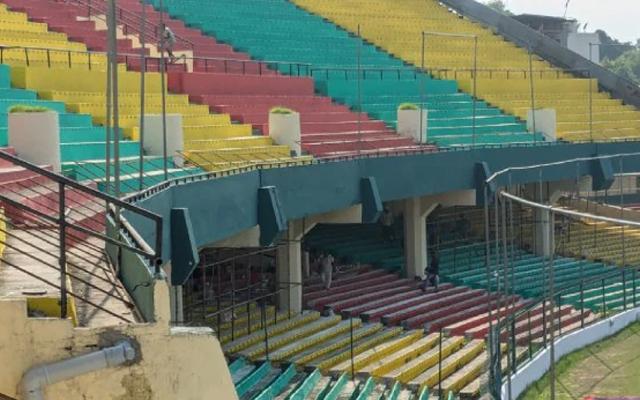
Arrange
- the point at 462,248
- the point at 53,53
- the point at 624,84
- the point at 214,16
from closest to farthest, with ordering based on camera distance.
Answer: the point at 53,53
the point at 462,248
the point at 214,16
the point at 624,84

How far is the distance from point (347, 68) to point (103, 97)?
14.0 m

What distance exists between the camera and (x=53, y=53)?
26422 mm

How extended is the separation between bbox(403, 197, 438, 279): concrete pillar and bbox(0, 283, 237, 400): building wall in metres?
23.2

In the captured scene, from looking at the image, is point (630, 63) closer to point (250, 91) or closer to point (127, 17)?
point (127, 17)

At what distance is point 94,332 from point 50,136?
9.32 meters

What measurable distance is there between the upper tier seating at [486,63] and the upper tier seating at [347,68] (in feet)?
3.85

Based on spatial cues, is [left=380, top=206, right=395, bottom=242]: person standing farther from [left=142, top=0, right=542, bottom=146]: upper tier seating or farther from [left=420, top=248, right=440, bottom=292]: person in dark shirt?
[left=420, top=248, right=440, bottom=292]: person in dark shirt

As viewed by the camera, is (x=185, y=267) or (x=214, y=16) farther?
(x=214, y=16)

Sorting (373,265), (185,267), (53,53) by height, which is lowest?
(373,265)

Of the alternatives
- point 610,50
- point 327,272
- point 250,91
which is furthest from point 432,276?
point 610,50

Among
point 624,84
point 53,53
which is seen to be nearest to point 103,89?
point 53,53

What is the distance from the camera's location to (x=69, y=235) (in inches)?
396

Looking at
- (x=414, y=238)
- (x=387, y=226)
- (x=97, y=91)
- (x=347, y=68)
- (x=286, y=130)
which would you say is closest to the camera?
(x=97, y=91)

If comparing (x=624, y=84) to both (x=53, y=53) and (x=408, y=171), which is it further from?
(x=53, y=53)
